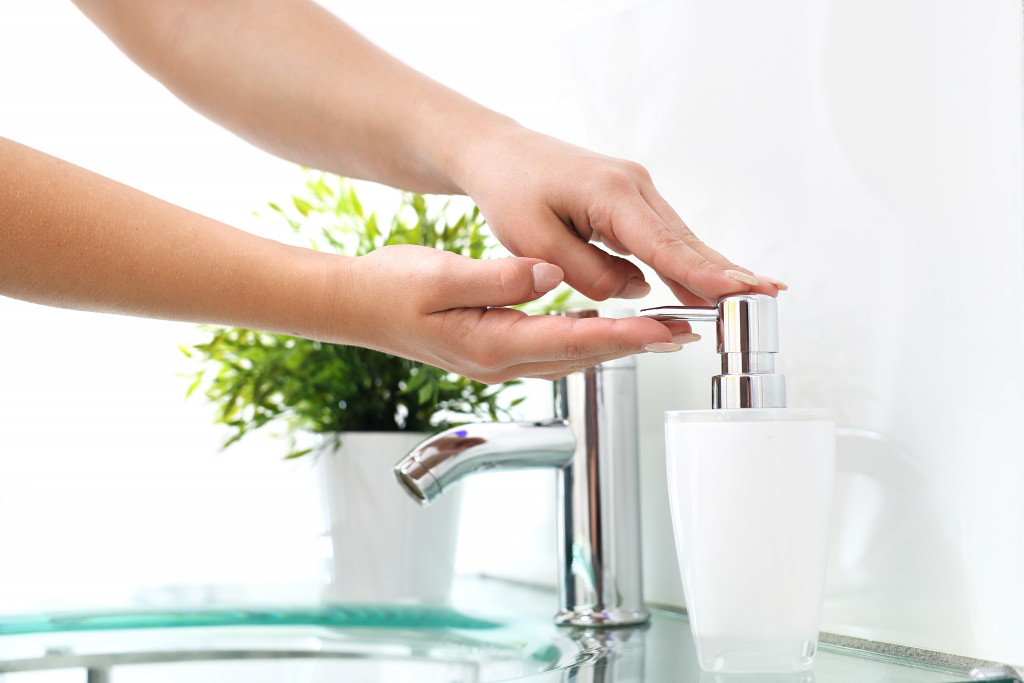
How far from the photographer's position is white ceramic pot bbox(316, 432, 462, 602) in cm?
68

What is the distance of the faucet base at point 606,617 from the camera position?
59cm

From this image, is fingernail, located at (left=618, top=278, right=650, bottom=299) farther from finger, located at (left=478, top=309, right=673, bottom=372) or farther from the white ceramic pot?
the white ceramic pot

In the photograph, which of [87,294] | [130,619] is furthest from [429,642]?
[87,294]

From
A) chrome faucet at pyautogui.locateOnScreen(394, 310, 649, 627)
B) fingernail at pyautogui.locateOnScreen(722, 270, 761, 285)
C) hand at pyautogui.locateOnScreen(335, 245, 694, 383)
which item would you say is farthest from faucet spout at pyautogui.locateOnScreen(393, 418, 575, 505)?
fingernail at pyautogui.locateOnScreen(722, 270, 761, 285)

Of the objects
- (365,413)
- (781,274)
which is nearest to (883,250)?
(781,274)

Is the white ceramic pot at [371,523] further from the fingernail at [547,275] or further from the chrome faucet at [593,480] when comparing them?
the fingernail at [547,275]

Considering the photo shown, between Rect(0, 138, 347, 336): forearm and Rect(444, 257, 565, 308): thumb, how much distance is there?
77mm

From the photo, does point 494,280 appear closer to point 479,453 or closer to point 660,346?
point 660,346

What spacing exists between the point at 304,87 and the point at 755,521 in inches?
17.2

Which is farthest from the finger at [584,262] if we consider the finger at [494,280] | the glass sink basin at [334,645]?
the glass sink basin at [334,645]

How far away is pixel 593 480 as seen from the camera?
2.01ft

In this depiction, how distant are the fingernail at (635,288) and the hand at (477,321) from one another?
0.06 metres

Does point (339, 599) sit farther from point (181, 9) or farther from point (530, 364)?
point (181, 9)

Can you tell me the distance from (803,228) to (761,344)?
154mm
